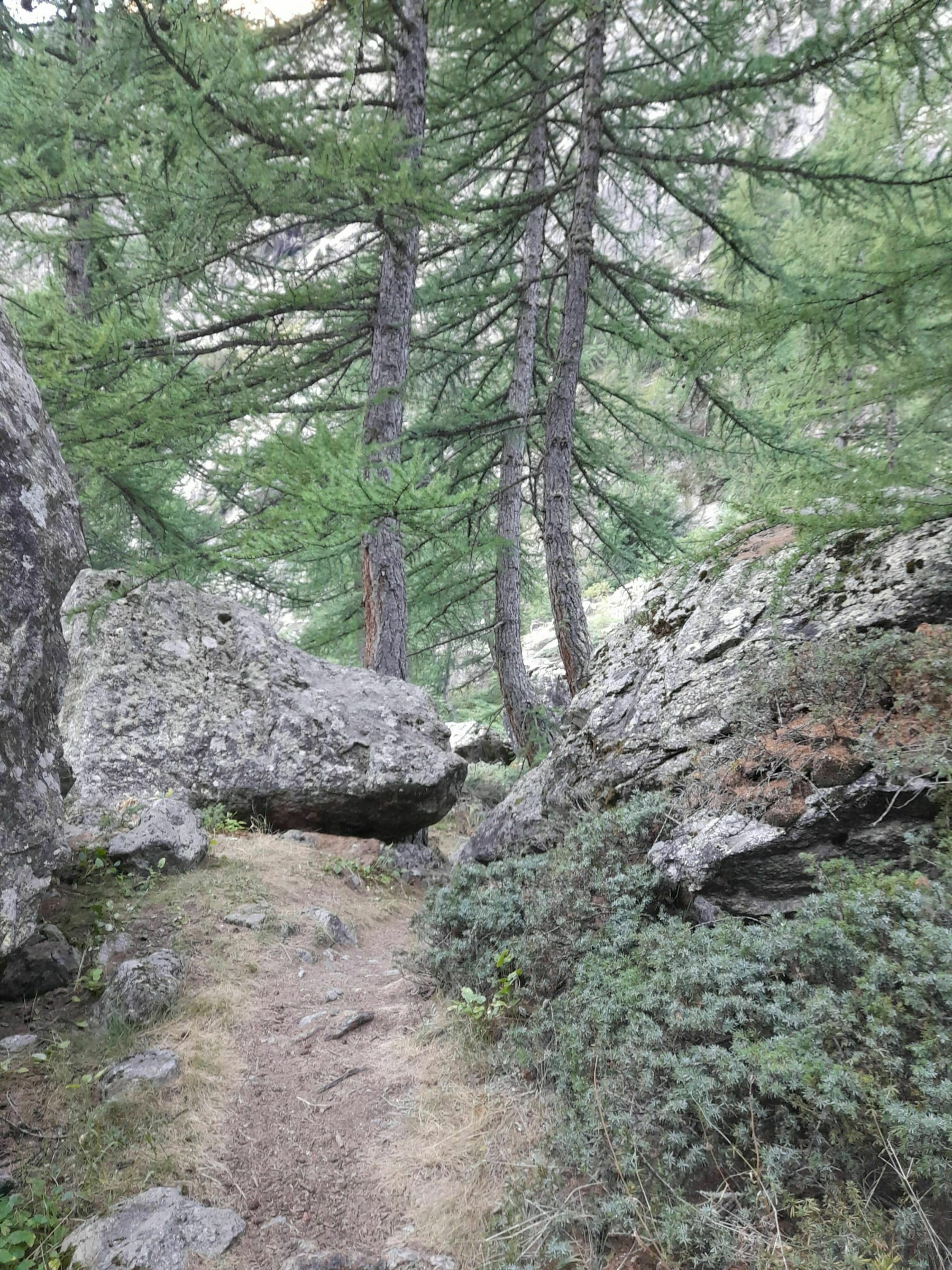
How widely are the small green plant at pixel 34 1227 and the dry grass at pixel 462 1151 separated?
124 centimetres

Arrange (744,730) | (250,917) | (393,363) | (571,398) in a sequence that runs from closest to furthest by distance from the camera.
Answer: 1. (744,730)
2. (250,917)
3. (571,398)
4. (393,363)

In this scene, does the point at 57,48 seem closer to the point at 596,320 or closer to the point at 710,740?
the point at 596,320

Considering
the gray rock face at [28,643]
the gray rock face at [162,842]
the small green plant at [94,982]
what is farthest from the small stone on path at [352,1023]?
the gray rock face at [162,842]

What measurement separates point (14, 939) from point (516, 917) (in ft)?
8.55

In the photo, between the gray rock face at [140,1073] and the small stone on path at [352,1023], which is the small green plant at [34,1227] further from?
the small stone on path at [352,1023]

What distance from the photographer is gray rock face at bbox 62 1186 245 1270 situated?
7.49 ft

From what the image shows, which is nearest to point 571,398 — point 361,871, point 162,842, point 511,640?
point 511,640

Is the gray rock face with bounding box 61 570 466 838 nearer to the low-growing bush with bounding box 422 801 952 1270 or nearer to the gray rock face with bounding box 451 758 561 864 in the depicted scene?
the gray rock face with bounding box 451 758 561 864

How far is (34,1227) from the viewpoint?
2340 millimetres

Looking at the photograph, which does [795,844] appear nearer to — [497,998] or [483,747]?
[497,998]

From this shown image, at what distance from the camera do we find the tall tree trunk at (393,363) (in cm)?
762

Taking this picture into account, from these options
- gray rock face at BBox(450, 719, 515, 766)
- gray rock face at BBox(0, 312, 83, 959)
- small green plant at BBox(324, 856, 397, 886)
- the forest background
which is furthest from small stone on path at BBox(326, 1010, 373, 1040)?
gray rock face at BBox(450, 719, 515, 766)

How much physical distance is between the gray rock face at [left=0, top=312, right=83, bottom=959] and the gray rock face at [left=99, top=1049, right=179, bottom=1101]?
2.61 feet

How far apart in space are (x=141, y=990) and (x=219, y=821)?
3375 millimetres
